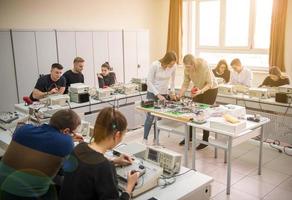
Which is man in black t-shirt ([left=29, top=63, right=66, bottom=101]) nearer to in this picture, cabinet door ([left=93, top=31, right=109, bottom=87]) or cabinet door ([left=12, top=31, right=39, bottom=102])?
cabinet door ([left=12, top=31, right=39, bottom=102])

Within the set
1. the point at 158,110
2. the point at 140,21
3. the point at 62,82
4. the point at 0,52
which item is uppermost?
the point at 140,21

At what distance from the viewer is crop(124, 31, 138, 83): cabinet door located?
23.1 feet

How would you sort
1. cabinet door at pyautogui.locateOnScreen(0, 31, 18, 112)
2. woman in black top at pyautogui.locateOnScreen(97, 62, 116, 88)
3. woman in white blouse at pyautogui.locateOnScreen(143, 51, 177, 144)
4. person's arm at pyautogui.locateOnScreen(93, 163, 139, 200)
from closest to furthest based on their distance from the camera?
person's arm at pyautogui.locateOnScreen(93, 163, 139, 200) < woman in white blouse at pyautogui.locateOnScreen(143, 51, 177, 144) < cabinet door at pyautogui.locateOnScreen(0, 31, 18, 112) < woman in black top at pyautogui.locateOnScreen(97, 62, 116, 88)

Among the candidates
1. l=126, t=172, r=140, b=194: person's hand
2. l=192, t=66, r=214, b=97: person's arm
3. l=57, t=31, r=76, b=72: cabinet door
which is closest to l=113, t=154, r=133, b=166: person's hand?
l=126, t=172, r=140, b=194: person's hand

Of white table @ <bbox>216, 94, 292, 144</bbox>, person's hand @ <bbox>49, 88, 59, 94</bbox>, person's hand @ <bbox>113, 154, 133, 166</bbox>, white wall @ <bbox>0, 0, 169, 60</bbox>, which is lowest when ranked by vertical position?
white table @ <bbox>216, 94, 292, 144</bbox>

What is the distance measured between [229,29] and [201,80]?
10.4 feet

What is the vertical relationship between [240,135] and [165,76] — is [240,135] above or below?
below

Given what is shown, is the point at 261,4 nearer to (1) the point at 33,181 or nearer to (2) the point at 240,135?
(2) the point at 240,135

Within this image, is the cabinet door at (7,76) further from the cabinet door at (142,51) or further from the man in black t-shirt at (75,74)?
the cabinet door at (142,51)

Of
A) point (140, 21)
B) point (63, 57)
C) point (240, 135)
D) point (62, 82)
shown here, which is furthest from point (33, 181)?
point (140, 21)

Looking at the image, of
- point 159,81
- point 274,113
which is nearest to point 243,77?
point 274,113

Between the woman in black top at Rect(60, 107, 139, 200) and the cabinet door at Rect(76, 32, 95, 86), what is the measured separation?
472cm

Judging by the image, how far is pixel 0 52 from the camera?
511cm

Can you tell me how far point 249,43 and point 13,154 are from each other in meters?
5.99
